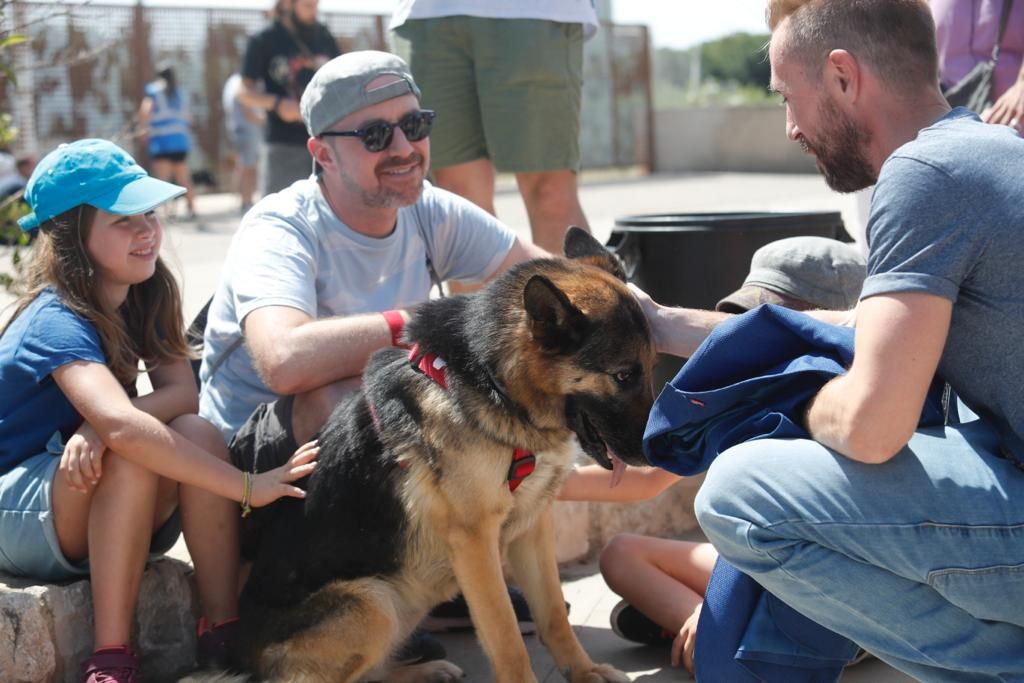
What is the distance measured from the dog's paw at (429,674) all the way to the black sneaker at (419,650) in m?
0.05

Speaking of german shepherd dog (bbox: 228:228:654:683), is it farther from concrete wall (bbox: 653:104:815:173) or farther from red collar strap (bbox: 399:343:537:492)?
concrete wall (bbox: 653:104:815:173)

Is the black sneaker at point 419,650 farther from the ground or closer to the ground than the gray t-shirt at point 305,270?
closer to the ground

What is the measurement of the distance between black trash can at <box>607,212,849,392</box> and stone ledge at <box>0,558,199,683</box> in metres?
2.01

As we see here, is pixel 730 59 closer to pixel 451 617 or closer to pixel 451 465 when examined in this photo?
pixel 451 617

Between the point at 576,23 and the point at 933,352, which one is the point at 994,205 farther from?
the point at 576,23

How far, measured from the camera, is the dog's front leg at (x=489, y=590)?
3340mm

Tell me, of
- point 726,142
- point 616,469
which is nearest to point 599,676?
point 616,469

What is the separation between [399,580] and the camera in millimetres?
3506

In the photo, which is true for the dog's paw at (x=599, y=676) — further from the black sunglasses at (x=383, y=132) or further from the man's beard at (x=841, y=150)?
the black sunglasses at (x=383, y=132)

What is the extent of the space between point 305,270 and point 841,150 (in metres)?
1.82

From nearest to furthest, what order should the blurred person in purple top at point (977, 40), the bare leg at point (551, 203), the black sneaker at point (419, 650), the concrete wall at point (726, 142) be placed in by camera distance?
the black sneaker at point (419, 650) → the blurred person in purple top at point (977, 40) → the bare leg at point (551, 203) → the concrete wall at point (726, 142)

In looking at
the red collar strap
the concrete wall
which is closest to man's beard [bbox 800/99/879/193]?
the red collar strap

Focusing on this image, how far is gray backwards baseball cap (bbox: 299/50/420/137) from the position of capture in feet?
13.5

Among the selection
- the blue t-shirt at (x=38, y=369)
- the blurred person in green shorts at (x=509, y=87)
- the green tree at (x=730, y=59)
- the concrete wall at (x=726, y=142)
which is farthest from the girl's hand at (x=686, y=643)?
the green tree at (x=730, y=59)
